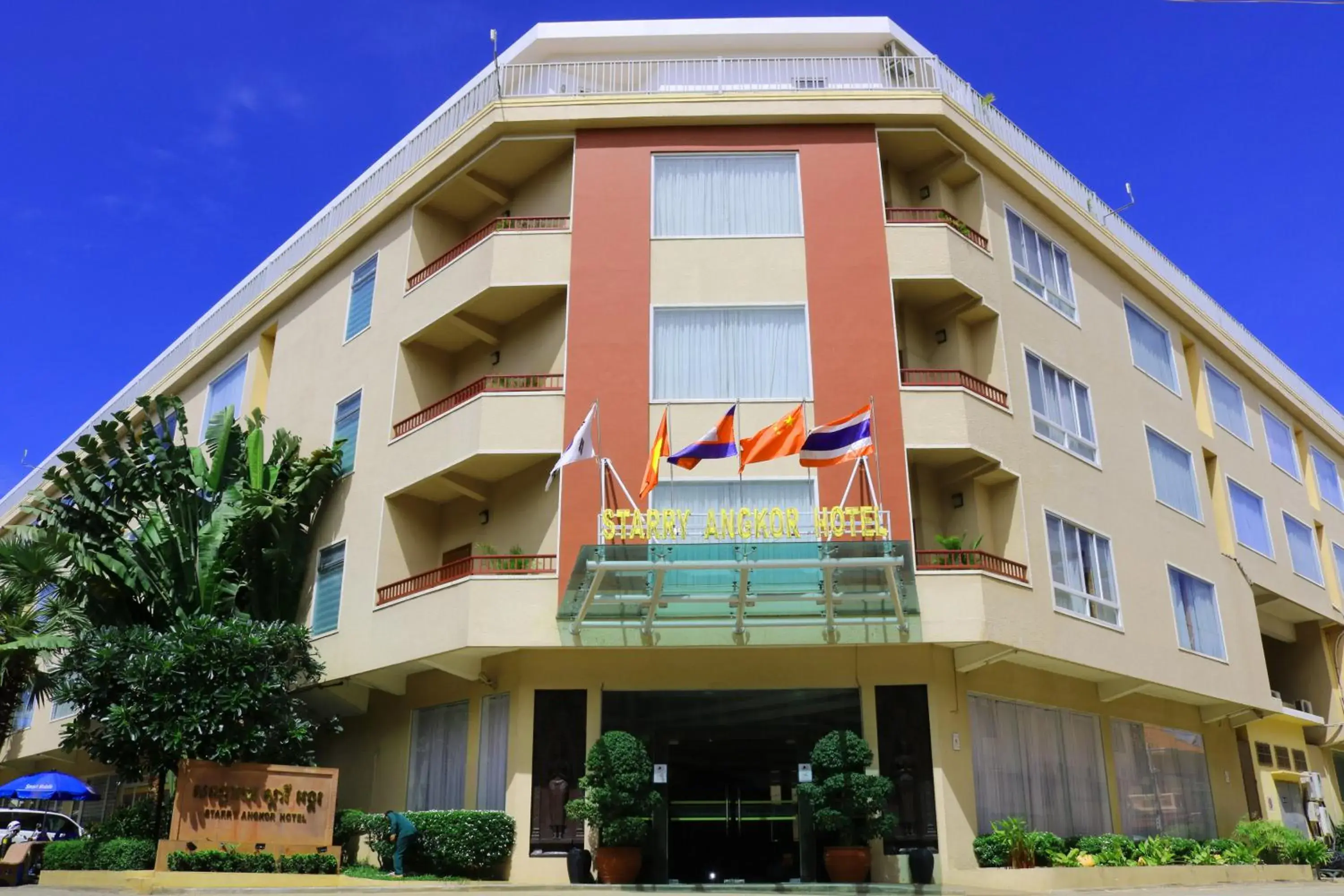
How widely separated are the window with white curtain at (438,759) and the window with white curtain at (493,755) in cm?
60

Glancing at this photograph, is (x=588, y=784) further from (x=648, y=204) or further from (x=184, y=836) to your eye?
(x=648, y=204)

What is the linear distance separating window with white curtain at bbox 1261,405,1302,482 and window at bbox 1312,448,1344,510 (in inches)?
77.7

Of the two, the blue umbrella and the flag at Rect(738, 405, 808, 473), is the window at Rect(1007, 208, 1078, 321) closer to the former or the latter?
the flag at Rect(738, 405, 808, 473)

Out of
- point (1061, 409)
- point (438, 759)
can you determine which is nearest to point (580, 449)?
point (438, 759)

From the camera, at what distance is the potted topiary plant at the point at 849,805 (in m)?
21.1

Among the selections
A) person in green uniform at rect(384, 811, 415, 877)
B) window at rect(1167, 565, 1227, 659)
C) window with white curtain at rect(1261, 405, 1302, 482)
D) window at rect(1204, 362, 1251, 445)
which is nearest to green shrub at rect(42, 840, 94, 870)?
person in green uniform at rect(384, 811, 415, 877)

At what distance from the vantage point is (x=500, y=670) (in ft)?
80.2

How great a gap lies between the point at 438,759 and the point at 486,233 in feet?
38.7

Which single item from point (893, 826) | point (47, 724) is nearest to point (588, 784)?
point (893, 826)

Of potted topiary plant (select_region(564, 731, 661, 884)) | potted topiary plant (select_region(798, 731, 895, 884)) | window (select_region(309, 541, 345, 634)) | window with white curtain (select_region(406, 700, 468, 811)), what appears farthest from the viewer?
window (select_region(309, 541, 345, 634))

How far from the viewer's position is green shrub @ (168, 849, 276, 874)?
21266 millimetres

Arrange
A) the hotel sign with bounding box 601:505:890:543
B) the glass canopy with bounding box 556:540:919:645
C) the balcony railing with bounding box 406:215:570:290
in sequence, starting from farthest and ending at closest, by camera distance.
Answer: the balcony railing with bounding box 406:215:570:290, the hotel sign with bounding box 601:505:890:543, the glass canopy with bounding box 556:540:919:645

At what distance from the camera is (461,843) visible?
72.4ft

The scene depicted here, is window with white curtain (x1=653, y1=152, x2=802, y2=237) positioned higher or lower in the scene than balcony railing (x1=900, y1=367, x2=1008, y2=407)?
higher
